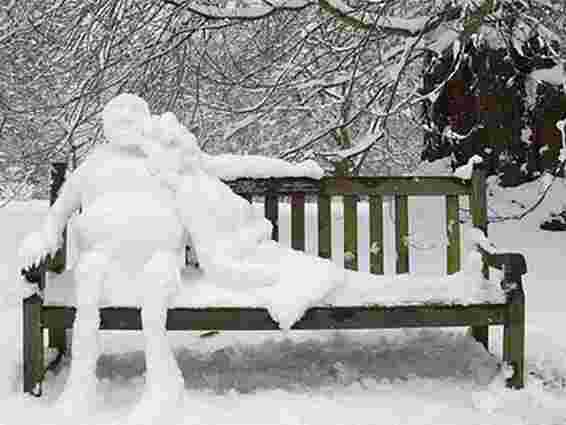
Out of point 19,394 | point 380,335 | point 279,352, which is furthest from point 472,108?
point 19,394

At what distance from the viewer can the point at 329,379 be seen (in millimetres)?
3502

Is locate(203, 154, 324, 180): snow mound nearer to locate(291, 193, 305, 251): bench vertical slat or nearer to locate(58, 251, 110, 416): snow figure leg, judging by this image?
locate(291, 193, 305, 251): bench vertical slat

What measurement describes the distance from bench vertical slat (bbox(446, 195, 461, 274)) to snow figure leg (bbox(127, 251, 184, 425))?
1571 millimetres

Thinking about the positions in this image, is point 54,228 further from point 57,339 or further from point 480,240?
point 480,240

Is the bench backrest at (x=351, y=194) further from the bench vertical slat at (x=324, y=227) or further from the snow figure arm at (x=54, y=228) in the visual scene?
the snow figure arm at (x=54, y=228)

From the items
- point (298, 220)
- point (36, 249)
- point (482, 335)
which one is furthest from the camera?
point (298, 220)

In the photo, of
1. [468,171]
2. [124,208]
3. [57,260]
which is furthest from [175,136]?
[468,171]

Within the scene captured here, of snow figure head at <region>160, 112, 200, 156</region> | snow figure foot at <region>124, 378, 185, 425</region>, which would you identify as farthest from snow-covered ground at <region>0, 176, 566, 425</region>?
snow figure head at <region>160, 112, 200, 156</region>

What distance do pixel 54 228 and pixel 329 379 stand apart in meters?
1.43

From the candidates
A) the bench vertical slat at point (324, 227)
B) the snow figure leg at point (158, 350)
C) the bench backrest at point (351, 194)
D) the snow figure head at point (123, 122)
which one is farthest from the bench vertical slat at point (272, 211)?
the snow figure leg at point (158, 350)

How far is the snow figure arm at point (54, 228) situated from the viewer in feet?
10.6

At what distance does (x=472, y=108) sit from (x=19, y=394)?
14.9 feet

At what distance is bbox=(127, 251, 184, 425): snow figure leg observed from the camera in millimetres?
2965

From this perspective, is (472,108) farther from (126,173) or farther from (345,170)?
(126,173)
